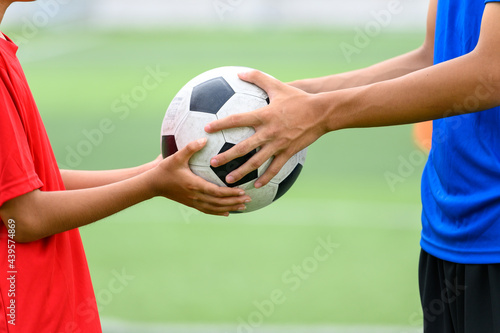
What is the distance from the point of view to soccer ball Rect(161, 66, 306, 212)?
2502mm

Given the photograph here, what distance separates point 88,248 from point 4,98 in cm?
448

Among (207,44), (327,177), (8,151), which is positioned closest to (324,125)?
(8,151)

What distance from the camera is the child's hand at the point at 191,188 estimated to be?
2.43m

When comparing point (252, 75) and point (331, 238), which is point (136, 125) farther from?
point (252, 75)

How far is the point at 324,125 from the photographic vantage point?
240 centimetres
